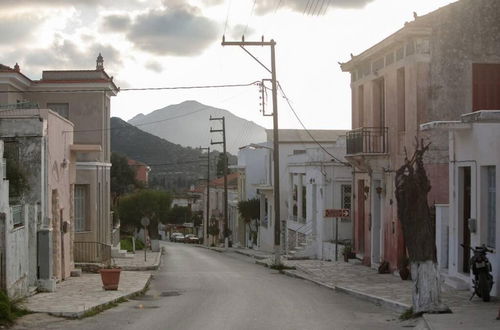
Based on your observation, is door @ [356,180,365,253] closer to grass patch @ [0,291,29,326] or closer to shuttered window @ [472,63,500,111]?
shuttered window @ [472,63,500,111]

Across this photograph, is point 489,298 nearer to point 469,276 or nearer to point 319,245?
point 469,276

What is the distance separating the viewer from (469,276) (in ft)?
65.5

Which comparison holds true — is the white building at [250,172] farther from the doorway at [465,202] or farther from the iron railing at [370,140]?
the doorway at [465,202]

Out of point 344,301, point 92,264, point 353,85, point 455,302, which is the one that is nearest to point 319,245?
point 353,85

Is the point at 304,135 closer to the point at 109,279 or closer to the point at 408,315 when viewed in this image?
the point at 109,279

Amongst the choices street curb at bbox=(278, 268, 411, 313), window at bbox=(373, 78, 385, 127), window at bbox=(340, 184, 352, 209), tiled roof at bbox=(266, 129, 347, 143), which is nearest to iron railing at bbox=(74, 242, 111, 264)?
street curb at bbox=(278, 268, 411, 313)

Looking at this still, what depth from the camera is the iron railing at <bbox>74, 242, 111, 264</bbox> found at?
Result: 34.1 m

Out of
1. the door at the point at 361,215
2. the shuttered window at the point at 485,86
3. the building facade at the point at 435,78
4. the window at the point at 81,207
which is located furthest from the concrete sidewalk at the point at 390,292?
the window at the point at 81,207

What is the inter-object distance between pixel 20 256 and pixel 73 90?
65.1 feet

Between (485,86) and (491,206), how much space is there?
776cm

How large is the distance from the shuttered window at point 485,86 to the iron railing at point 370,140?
3.88 metres

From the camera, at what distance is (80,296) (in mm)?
21188

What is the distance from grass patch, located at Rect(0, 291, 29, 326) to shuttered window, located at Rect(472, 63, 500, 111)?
48.6 feet

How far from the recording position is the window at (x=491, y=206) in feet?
59.8
